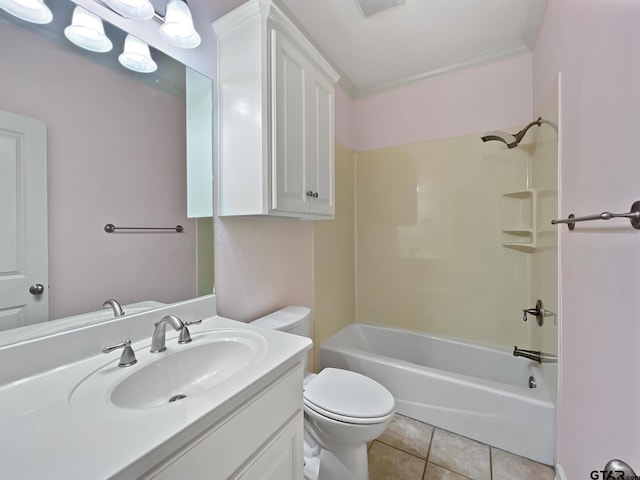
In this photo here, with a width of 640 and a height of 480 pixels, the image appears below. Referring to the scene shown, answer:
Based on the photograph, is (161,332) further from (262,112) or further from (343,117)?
(343,117)

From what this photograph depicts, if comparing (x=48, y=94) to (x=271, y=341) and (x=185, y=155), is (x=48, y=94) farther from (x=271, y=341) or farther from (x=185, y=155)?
(x=271, y=341)

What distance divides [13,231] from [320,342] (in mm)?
1752

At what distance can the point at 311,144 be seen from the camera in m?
1.44

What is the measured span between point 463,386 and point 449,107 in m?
2.02

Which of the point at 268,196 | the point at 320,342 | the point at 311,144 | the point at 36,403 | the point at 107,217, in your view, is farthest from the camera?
the point at 320,342

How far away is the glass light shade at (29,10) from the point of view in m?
0.72

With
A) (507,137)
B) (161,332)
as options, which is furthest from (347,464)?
(507,137)

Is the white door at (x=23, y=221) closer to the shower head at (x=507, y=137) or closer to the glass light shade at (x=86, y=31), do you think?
the glass light shade at (x=86, y=31)

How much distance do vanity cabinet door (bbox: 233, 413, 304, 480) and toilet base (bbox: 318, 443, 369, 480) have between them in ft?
1.23

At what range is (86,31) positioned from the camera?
0.86 meters

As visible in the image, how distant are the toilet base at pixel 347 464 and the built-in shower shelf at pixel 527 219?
4.74 ft

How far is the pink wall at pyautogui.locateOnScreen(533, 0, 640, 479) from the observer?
0.68m

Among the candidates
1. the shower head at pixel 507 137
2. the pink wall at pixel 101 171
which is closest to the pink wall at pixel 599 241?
the shower head at pixel 507 137

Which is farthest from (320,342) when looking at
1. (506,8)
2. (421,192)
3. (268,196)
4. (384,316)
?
(506,8)
